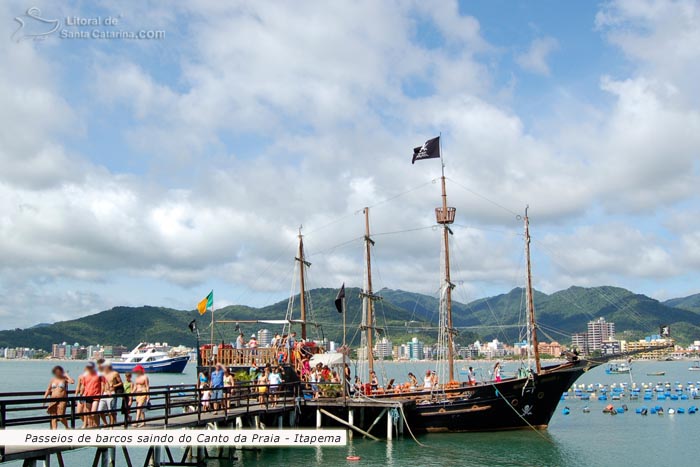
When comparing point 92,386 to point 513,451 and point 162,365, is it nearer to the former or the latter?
point 513,451

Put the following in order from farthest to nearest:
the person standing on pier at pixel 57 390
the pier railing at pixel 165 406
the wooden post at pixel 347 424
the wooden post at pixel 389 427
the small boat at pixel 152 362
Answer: the small boat at pixel 152 362, the wooden post at pixel 389 427, the wooden post at pixel 347 424, the person standing on pier at pixel 57 390, the pier railing at pixel 165 406

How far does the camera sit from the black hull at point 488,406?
122ft

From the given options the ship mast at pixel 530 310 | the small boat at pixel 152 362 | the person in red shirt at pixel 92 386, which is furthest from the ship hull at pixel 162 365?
the person in red shirt at pixel 92 386

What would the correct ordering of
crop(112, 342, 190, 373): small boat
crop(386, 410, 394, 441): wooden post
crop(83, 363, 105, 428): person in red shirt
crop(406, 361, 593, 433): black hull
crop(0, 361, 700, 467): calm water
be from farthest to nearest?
1. crop(112, 342, 190, 373): small boat
2. crop(406, 361, 593, 433): black hull
3. crop(386, 410, 394, 441): wooden post
4. crop(0, 361, 700, 467): calm water
5. crop(83, 363, 105, 428): person in red shirt

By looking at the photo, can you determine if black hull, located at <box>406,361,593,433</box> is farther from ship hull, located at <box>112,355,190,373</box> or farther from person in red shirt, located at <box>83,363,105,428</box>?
ship hull, located at <box>112,355,190,373</box>

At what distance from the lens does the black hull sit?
37250mm

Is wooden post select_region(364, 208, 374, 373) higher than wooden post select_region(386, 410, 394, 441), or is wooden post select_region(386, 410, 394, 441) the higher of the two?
wooden post select_region(364, 208, 374, 373)

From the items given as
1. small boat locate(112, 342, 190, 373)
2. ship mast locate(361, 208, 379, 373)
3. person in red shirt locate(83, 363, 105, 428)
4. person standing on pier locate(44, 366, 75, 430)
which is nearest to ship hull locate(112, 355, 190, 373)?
small boat locate(112, 342, 190, 373)

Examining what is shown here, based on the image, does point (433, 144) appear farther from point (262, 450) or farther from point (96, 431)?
point (96, 431)

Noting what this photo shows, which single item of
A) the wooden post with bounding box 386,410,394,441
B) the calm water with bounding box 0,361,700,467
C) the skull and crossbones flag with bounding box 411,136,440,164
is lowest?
the calm water with bounding box 0,361,700,467

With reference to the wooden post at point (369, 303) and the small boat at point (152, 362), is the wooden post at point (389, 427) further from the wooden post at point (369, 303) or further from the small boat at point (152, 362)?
the small boat at point (152, 362)

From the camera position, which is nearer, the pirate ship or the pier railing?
the pier railing

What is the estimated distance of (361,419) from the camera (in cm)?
3528

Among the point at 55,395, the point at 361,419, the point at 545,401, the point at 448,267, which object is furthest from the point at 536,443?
the point at 55,395
